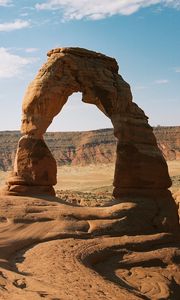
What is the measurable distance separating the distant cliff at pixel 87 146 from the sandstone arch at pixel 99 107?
215 ft

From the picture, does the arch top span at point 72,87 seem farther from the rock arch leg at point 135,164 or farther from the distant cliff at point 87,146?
the distant cliff at point 87,146

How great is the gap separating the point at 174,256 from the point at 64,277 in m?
4.37

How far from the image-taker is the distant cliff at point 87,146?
82.2 metres

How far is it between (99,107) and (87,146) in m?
70.7

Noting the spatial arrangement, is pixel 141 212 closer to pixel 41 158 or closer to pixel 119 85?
pixel 41 158

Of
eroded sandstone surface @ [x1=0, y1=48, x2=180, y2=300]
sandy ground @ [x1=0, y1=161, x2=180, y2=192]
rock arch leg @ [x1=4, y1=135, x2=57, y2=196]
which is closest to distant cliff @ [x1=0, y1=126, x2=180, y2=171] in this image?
sandy ground @ [x1=0, y1=161, x2=180, y2=192]

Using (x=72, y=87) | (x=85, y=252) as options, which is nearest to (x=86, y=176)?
(x=72, y=87)

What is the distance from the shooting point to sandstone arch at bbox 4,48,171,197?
1411cm

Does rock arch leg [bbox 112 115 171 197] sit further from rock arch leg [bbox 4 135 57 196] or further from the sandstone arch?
rock arch leg [bbox 4 135 57 196]

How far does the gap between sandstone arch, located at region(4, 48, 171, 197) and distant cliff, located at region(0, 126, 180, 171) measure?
6551 centimetres

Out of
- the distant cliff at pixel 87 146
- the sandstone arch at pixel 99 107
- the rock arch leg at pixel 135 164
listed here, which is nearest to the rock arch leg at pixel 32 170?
the sandstone arch at pixel 99 107

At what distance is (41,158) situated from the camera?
14.2 m

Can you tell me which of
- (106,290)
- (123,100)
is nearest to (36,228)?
(106,290)

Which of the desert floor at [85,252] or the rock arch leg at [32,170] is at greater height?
the rock arch leg at [32,170]
